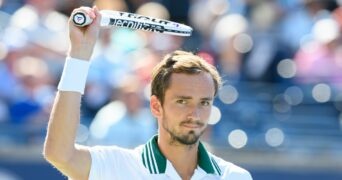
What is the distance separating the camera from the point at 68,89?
12.9 ft

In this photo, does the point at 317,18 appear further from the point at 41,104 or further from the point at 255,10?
the point at 41,104

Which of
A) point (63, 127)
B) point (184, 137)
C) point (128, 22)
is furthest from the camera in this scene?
point (184, 137)

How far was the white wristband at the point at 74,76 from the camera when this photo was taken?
13.0 feet

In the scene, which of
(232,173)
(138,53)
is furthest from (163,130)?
(138,53)

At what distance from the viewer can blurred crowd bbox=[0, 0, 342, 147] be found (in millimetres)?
8883

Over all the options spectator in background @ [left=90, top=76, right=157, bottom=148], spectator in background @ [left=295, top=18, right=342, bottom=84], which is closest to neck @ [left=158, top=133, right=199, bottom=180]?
spectator in background @ [left=90, top=76, right=157, bottom=148]

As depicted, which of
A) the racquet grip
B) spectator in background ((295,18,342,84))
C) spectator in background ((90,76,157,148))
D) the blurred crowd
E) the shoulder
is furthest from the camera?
spectator in background ((295,18,342,84))

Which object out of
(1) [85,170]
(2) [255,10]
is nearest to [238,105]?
(2) [255,10]

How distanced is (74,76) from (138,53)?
5916mm

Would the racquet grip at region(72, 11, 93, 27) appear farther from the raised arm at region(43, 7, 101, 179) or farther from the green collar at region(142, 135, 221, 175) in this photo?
the green collar at region(142, 135, 221, 175)

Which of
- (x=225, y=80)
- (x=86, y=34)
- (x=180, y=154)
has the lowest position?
(x=180, y=154)

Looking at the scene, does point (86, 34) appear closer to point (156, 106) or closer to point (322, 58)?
point (156, 106)

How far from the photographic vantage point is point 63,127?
153 inches

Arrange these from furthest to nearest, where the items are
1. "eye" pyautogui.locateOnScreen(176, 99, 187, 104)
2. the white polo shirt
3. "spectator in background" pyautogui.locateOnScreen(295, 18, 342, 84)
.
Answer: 1. "spectator in background" pyautogui.locateOnScreen(295, 18, 342, 84)
2. "eye" pyautogui.locateOnScreen(176, 99, 187, 104)
3. the white polo shirt
